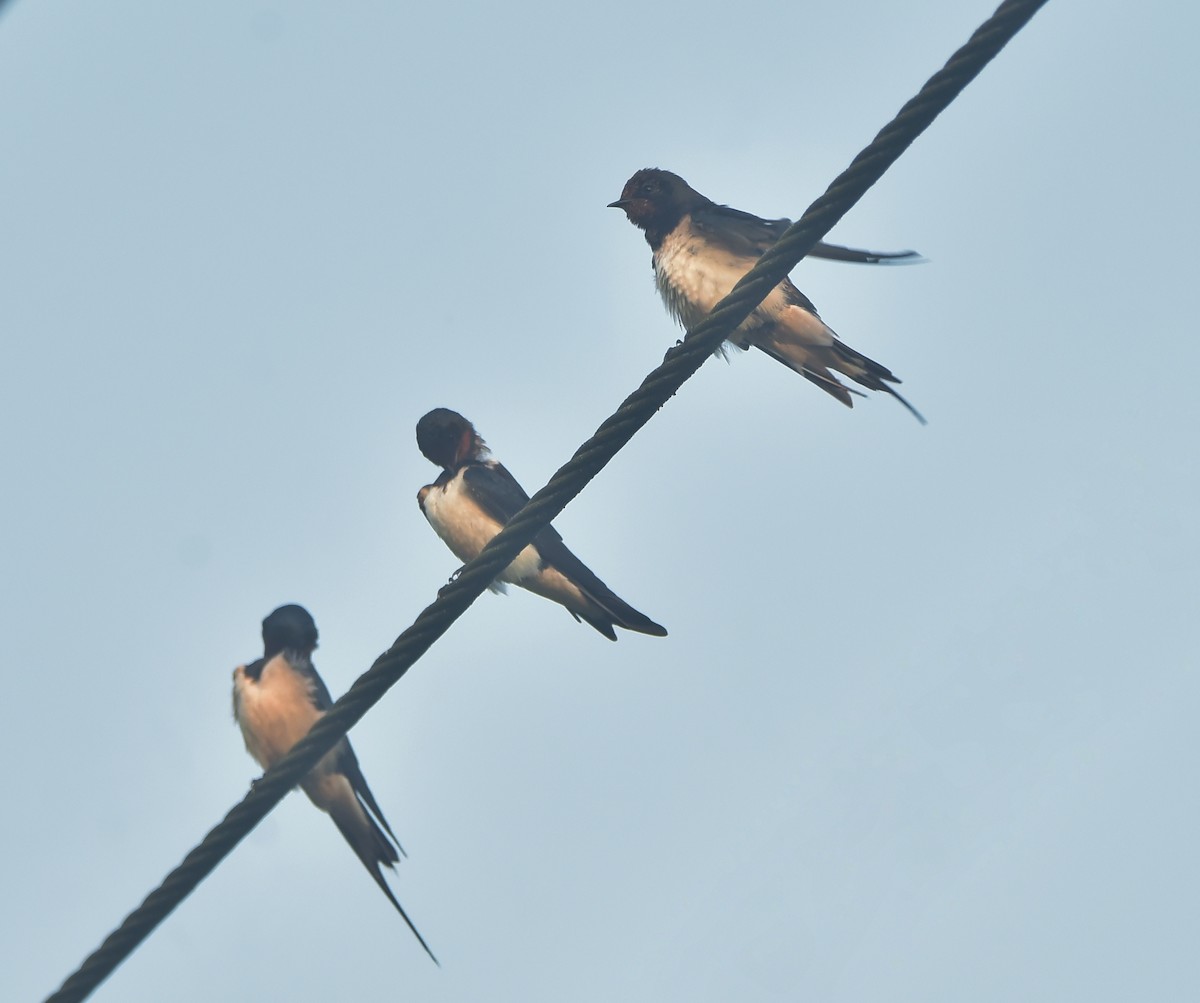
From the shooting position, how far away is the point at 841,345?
213 inches

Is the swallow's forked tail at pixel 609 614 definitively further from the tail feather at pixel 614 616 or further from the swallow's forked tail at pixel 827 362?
the swallow's forked tail at pixel 827 362

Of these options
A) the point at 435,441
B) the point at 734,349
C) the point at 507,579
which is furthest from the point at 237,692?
the point at 734,349

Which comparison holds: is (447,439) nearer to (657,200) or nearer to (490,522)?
(490,522)

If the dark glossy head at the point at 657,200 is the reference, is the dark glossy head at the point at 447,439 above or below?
below

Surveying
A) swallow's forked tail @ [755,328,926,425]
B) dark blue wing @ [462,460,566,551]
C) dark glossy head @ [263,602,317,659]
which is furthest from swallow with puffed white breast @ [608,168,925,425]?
dark glossy head @ [263,602,317,659]

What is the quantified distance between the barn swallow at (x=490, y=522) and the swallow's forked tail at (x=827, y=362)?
100 cm

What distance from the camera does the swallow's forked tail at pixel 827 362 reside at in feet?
17.2

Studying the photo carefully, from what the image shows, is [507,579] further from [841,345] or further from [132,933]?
[132,933]

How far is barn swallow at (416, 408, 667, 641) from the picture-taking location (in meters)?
5.38

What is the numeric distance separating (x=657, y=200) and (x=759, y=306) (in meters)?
1.09

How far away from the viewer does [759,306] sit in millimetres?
5340

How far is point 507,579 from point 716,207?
1.57 metres

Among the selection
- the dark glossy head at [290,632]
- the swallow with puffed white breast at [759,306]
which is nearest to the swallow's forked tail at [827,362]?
the swallow with puffed white breast at [759,306]

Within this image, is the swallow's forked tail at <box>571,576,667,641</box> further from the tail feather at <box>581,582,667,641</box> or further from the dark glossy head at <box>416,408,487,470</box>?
the dark glossy head at <box>416,408,487,470</box>
